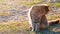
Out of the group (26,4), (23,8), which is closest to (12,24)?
(23,8)

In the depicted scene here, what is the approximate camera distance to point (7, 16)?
9.62 metres

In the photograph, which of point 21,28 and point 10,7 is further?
point 10,7

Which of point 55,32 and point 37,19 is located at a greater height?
point 37,19

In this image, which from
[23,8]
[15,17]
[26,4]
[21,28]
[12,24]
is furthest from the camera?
[26,4]

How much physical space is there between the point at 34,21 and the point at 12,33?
789 mm

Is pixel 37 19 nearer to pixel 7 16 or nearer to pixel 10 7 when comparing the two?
pixel 7 16

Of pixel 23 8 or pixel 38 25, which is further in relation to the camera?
pixel 23 8

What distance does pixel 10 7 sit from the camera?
37.5 ft

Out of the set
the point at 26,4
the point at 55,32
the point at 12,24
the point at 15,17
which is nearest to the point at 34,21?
the point at 55,32

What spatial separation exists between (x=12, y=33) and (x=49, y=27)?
1258mm

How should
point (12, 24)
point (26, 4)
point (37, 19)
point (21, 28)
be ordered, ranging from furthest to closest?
point (26, 4)
point (12, 24)
point (21, 28)
point (37, 19)

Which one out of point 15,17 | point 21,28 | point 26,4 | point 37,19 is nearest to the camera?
point 37,19

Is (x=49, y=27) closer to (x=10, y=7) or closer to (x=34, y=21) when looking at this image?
(x=34, y=21)

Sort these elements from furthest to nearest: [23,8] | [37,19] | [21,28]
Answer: [23,8], [21,28], [37,19]
